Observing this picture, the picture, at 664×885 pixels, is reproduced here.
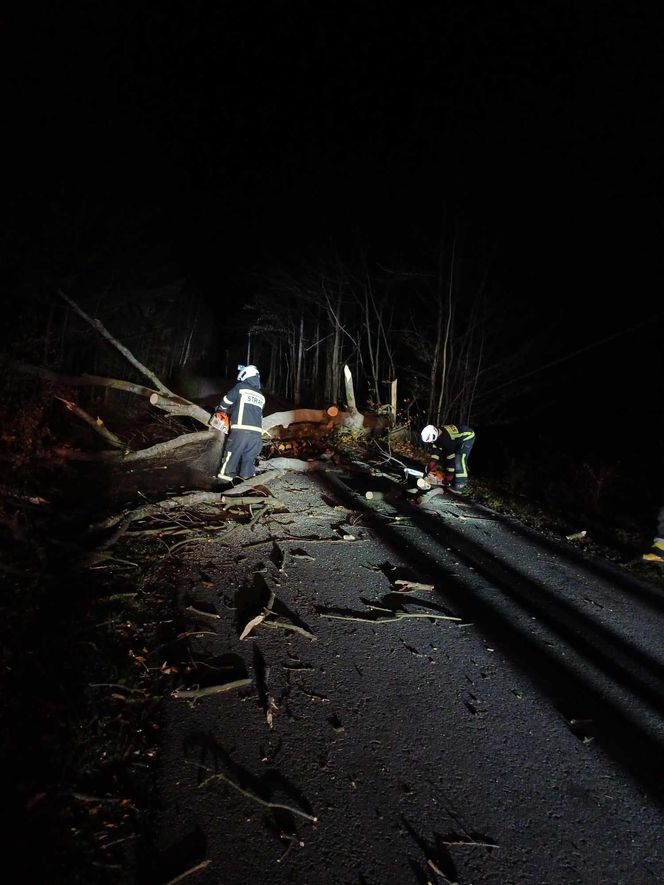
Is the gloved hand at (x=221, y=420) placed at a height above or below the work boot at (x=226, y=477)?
above

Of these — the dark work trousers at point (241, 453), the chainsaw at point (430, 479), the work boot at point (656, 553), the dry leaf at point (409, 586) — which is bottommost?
the dry leaf at point (409, 586)

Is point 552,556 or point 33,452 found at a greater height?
point 33,452

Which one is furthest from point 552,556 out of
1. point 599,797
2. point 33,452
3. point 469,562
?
point 33,452

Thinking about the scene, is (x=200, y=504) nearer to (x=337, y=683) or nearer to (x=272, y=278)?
(x=337, y=683)

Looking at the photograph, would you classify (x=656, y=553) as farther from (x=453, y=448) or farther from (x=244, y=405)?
(x=244, y=405)

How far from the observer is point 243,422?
651 cm

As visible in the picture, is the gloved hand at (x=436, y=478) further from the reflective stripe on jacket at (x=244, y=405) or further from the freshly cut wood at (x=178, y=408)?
the freshly cut wood at (x=178, y=408)

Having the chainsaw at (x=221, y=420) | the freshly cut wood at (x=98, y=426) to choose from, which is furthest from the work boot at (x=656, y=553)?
the freshly cut wood at (x=98, y=426)

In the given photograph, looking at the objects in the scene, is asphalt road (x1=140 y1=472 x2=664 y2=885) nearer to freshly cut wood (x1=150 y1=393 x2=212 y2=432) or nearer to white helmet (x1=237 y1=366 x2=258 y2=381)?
white helmet (x1=237 y1=366 x2=258 y2=381)

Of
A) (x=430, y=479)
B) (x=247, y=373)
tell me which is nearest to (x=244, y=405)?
(x=247, y=373)

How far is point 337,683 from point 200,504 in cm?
347

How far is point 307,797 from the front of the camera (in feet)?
6.66

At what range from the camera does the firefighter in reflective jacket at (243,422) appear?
21.2 feet

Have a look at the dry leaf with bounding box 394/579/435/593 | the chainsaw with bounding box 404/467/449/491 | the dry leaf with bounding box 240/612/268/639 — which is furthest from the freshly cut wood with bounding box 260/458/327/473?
the dry leaf with bounding box 240/612/268/639
